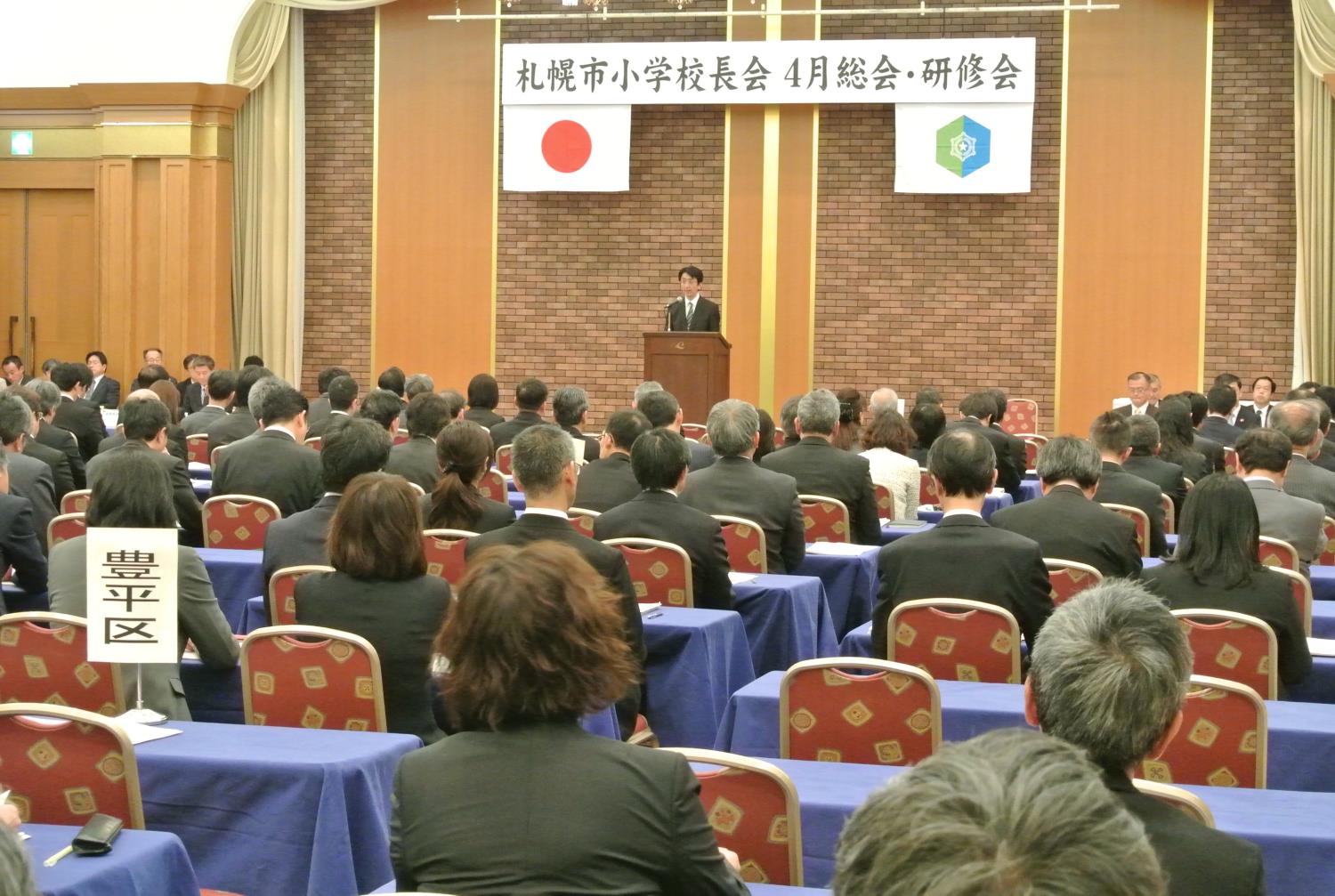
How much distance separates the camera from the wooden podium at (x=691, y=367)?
1259 centimetres

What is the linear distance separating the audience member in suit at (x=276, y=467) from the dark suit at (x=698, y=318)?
5967 millimetres

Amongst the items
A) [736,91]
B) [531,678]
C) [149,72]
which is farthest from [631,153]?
[531,678]

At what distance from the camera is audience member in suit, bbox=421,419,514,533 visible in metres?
6.01

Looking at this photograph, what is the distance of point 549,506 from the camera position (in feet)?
16.5

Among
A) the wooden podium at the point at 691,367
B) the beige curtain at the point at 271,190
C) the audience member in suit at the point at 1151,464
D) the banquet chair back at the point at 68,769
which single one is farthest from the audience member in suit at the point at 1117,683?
the beige curtain at the point at 271,190

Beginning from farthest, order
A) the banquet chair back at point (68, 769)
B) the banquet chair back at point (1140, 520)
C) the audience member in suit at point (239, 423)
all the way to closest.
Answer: the audience member in suit at point (239, 423) → the banquet chair back at point (1140, 520) → the banquet chair back at point (68, 769)

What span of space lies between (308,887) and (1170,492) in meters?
5.57

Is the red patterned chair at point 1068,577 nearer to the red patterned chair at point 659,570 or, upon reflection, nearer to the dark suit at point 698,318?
the red patterned chair at point 659,570

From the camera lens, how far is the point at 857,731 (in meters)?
3.90

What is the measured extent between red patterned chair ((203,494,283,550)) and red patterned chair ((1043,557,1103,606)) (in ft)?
11.0

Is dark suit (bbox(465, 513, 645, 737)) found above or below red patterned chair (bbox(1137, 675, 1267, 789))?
above

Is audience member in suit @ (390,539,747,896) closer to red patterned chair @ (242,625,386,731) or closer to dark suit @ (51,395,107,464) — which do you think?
red patterned chair @ (242,625,386,731)

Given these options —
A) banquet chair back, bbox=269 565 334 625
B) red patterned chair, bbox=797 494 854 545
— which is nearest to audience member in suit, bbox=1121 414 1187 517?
red patterned chair, bbox=797 494 854 545

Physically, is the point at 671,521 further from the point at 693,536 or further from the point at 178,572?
the point at 178,572
